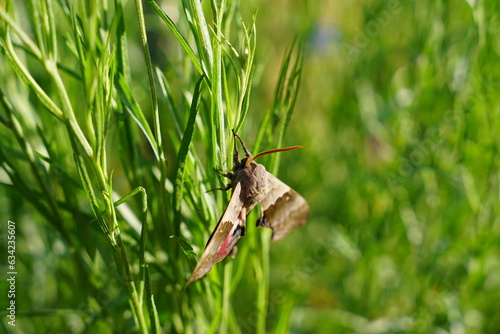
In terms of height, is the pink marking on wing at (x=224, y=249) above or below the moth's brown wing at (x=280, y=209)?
above

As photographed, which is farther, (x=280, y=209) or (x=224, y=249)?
(x=280, y=209)

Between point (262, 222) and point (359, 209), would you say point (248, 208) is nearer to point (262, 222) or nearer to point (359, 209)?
point (262, 222)

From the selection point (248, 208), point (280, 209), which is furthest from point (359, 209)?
point (248, 208)

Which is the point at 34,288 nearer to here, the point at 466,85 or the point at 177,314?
the point at 177,314

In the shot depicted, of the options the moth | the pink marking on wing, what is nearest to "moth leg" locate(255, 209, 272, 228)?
the moth

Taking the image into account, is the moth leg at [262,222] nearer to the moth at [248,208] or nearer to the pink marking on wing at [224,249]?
the moth at [248,208]

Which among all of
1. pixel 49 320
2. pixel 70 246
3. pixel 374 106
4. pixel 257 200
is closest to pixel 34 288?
pixel 49 320

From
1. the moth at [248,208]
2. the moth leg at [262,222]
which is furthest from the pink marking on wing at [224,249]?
the moth leg at [262,222]

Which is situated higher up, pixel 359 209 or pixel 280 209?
pixel 280 209
